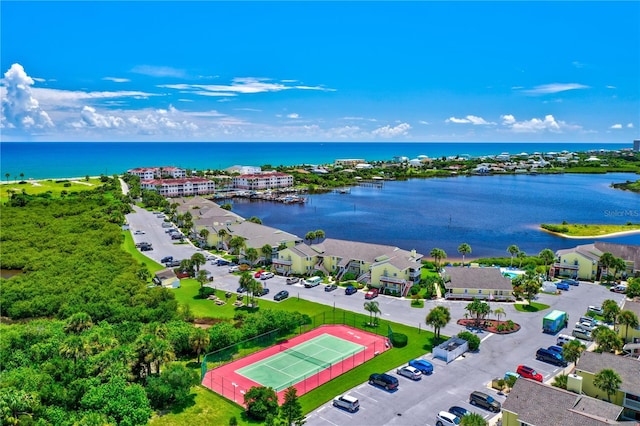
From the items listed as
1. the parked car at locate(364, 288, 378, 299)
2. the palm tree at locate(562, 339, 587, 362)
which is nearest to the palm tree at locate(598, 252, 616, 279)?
the palm tree at locate(562, 339, 587, 362)

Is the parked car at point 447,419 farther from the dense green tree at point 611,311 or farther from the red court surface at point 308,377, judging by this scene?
the dense green tree at point 611,311

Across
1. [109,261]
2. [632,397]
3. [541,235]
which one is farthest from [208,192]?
[632,397]

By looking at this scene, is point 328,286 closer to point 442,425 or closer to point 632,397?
point 442,425

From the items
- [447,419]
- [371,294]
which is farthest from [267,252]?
[447,419]

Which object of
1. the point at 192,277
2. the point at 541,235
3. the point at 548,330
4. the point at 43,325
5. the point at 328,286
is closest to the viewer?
the point at 43,325

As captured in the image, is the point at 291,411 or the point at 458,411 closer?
the point at 291,411

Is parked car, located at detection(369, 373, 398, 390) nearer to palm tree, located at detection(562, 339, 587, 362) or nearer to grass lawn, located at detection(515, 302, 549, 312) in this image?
palm tree, located at detection(562, 339, 587, 362)

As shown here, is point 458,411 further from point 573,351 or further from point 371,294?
point 371,294
